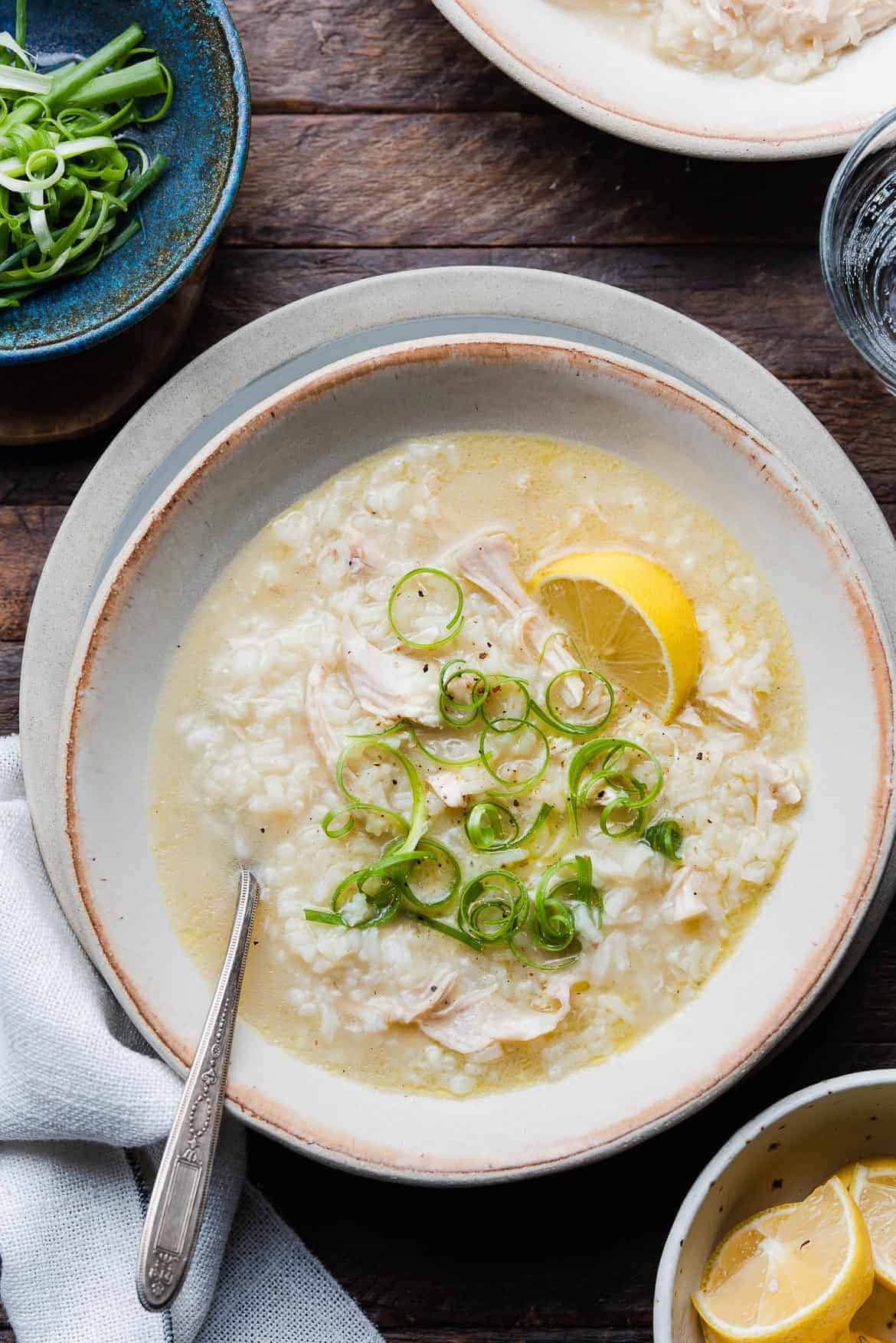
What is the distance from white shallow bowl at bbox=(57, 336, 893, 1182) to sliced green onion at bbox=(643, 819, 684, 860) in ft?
0.78

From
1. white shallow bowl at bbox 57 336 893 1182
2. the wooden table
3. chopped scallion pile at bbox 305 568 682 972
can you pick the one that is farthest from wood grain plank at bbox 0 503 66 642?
chopped scallion pile at bbox 305 568 682 972

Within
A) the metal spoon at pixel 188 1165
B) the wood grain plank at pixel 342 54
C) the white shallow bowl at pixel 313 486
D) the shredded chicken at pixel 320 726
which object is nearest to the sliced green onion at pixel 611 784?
the white shallow bowl at pixel 313 486

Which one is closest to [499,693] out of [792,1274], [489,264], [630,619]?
[630,619]

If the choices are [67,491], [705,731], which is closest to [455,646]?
[705,731]

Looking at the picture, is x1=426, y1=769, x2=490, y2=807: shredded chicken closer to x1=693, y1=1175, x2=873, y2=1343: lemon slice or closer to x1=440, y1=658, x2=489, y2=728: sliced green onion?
x1=440, y1=658, x2=489, y2=728: sliced green onion

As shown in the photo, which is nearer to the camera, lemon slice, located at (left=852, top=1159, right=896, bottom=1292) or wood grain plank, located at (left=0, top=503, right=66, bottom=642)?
lemon slice, located at (left=852, top=1159, right=896, bottom=1292)

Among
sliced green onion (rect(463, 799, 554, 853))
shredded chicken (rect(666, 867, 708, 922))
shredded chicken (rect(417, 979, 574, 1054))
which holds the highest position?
sliced green onion (rect(463, 799, 554, 853))

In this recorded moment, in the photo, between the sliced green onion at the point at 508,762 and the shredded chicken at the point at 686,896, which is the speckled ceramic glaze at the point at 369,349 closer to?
the shredded chicken at the point at 686,896

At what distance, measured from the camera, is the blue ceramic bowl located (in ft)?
8.15

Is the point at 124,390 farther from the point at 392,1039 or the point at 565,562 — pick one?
the point at 392,1039

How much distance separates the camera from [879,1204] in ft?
7.95

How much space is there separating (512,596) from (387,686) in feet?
1.04

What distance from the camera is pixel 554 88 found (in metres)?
2.47

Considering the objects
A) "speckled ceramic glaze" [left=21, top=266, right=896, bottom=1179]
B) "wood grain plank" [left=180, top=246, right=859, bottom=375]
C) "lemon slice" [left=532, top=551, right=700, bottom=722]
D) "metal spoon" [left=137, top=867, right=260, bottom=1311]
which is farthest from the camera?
"wood grain plank" [left=180, top=246, right=859, bottom=375]
